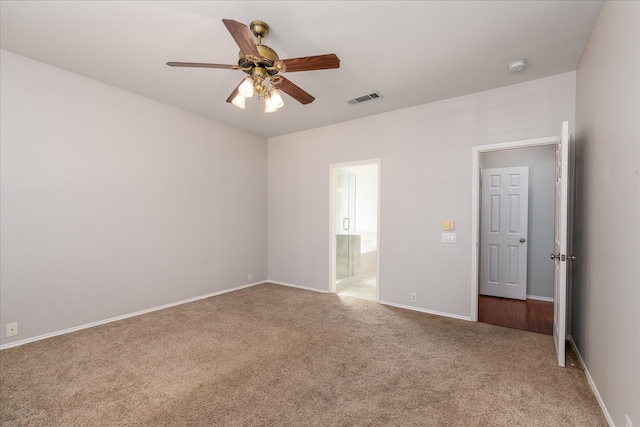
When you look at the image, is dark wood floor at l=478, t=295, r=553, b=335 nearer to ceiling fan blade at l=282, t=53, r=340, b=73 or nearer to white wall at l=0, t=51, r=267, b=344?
ceiling fan blade at l=282, t=53, r=340, b=73

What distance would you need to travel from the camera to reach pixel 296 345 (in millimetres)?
2842

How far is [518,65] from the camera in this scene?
9.25 feet

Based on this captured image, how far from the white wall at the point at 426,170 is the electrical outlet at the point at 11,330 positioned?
355cm

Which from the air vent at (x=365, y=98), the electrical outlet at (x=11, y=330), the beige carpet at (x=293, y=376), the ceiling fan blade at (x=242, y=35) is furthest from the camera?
the air vent at (x=365, y=98)

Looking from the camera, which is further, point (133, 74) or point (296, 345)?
point (133, 74)

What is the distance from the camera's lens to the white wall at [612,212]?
1.51 metres

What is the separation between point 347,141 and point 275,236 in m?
2.22

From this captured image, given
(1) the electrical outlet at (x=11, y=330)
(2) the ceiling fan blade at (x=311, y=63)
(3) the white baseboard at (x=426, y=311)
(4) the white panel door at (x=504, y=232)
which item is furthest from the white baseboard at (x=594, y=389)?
(1) the electrical outlet at (x=11, y=330)

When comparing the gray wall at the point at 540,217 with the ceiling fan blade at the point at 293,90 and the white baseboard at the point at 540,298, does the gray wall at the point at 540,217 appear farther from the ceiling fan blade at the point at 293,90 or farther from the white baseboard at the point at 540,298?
the ceiling fan blade at the point at 293,90

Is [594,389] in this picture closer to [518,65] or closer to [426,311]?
[426,311]

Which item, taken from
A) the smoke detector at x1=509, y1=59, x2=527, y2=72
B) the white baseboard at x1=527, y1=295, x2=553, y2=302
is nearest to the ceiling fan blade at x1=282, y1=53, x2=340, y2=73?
the smoke detector at x1=509, y1=59, x2=527, y2=72

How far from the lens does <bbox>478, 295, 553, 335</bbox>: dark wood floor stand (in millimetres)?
3421

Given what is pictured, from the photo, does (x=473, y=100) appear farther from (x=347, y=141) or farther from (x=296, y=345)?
(x=296, y=345)

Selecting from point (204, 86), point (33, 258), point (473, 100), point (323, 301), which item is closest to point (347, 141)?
point (473, 100)
